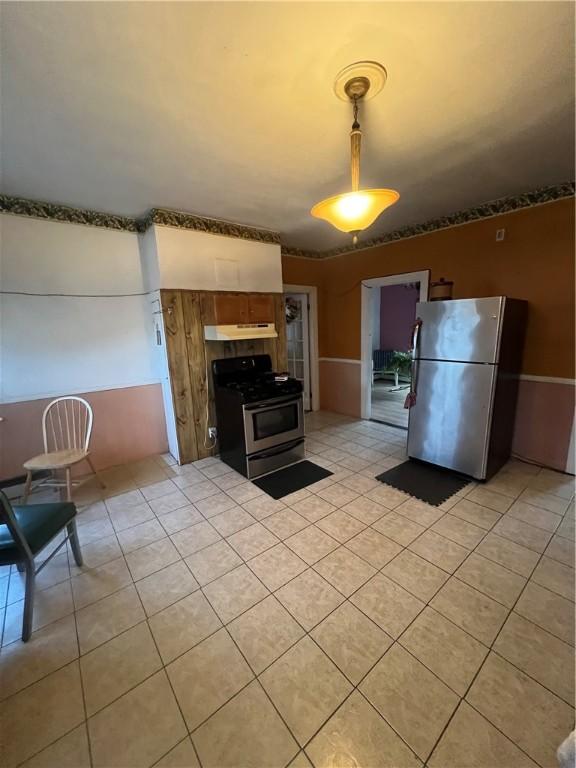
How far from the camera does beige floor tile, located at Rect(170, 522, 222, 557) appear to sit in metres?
2.05

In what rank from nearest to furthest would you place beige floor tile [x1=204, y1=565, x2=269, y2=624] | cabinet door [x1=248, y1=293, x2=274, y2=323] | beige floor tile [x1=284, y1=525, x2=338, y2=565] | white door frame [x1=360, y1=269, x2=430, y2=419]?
beige floor tile [x1=204, y1=565, x2=269, y2=624]
beige floor tile [x1=284, y1=525, x2=338, y2=565]
cabinet door [x1=248, y1=293, x2=274, y2=323]
white door frame [x1=360, y1=269, x2=430, y2=419]

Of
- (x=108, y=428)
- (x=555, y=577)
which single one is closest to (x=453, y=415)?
(x=555, y=577)

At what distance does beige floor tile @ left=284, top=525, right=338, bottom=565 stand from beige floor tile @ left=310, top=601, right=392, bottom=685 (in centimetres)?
38

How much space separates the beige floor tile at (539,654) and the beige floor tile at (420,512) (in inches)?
29.8

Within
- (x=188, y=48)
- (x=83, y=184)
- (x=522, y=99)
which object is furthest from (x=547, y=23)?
(x=83, y=184)

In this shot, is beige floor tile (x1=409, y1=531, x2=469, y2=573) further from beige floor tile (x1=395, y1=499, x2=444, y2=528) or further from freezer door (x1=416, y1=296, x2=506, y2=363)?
freezer door (x1=416, y1=296, x2=506, y2=363)

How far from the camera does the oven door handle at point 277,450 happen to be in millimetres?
2946

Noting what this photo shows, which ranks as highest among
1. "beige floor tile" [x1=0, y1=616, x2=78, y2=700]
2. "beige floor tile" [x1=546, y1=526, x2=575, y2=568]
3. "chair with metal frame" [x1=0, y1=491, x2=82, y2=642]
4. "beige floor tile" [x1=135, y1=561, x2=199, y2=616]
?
"chair with metal frame" [x1=0, y1=491, x2=82, y2=642]

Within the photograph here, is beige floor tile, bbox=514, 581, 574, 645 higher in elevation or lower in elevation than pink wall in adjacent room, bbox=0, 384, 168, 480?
lower

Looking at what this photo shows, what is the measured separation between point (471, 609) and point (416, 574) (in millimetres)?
296

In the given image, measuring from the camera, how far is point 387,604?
63.0 inches

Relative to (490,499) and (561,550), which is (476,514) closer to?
(490,499)

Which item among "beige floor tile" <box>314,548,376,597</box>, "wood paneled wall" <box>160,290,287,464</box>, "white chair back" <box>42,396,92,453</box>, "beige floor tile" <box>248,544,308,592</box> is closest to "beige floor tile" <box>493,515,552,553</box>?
"beige floor tile" <box>314,548,376,597</box>

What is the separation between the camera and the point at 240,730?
1.13 metres
